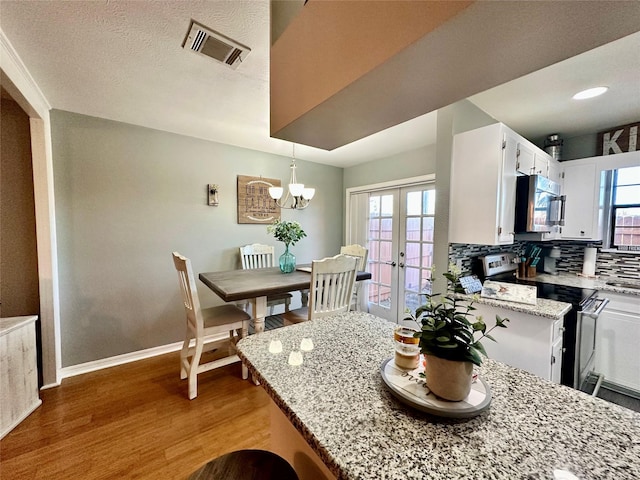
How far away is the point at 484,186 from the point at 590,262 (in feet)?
5.93

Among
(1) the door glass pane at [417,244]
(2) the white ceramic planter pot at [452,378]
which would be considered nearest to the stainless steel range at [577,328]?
(1) the door glass pane at [417,244]

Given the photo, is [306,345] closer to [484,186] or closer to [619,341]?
[484,186]

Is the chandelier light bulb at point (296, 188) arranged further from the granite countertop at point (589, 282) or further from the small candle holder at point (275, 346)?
the granite countertop at point (589, 282)

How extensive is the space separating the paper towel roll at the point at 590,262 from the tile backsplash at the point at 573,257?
76mm

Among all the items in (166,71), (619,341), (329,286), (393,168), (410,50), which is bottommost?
(619,341)

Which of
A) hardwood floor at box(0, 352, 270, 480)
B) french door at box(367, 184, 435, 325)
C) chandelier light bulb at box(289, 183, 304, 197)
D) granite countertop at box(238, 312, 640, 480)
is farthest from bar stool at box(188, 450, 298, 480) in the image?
french door at box(367, 184, 435, 325)

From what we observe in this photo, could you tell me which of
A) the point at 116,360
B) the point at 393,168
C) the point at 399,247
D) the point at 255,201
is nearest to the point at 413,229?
the point at 399,247

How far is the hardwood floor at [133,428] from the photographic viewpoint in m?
1.48

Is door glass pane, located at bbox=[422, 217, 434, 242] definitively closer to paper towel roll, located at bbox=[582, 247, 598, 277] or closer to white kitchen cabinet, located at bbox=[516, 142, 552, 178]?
white kitchen cabinet, located at bbox=[516, 142, 552, 178]

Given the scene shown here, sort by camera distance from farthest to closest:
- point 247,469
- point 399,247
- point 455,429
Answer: point 399,247 < point 247,469 < point 455,429

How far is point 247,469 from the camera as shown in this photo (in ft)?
2.61

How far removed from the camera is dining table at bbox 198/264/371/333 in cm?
199

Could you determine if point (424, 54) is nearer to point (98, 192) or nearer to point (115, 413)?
point (115, 413)

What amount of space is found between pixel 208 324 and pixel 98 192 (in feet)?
5.52
